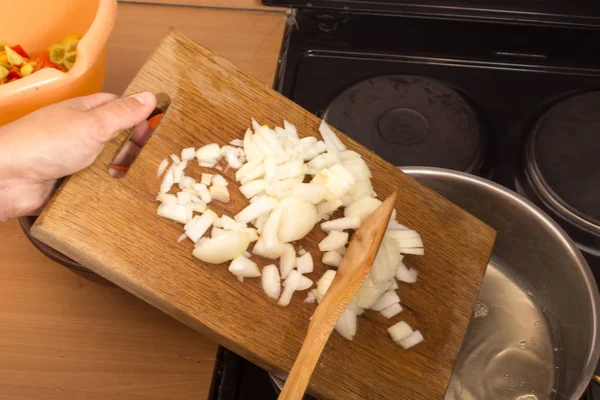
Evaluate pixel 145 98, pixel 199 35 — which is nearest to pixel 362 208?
pixel 145 98

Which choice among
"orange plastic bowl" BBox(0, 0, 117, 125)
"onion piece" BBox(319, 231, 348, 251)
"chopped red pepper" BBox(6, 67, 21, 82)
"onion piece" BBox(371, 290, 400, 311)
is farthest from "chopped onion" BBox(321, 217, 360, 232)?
"chopped red pepper" BBox(6, 67, 21, 82)

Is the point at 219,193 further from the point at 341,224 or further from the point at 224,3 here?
the point at 224,3

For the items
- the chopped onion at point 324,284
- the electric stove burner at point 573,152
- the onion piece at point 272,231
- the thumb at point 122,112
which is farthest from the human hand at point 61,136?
the electric stove burner at point 573,152

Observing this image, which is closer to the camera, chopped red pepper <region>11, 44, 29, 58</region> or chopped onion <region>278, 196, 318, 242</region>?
chopped onion <region>278, 196, 318, 242</region>

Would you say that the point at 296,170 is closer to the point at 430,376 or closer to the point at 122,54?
the point at 430,376

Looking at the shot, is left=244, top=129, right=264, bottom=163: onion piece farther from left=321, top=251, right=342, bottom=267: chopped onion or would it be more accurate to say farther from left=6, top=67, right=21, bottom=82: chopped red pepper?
left=6, top=67, right=21, bottom=82: chopped red pepper

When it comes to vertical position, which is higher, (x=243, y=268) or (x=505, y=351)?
(x=243, y=268)
